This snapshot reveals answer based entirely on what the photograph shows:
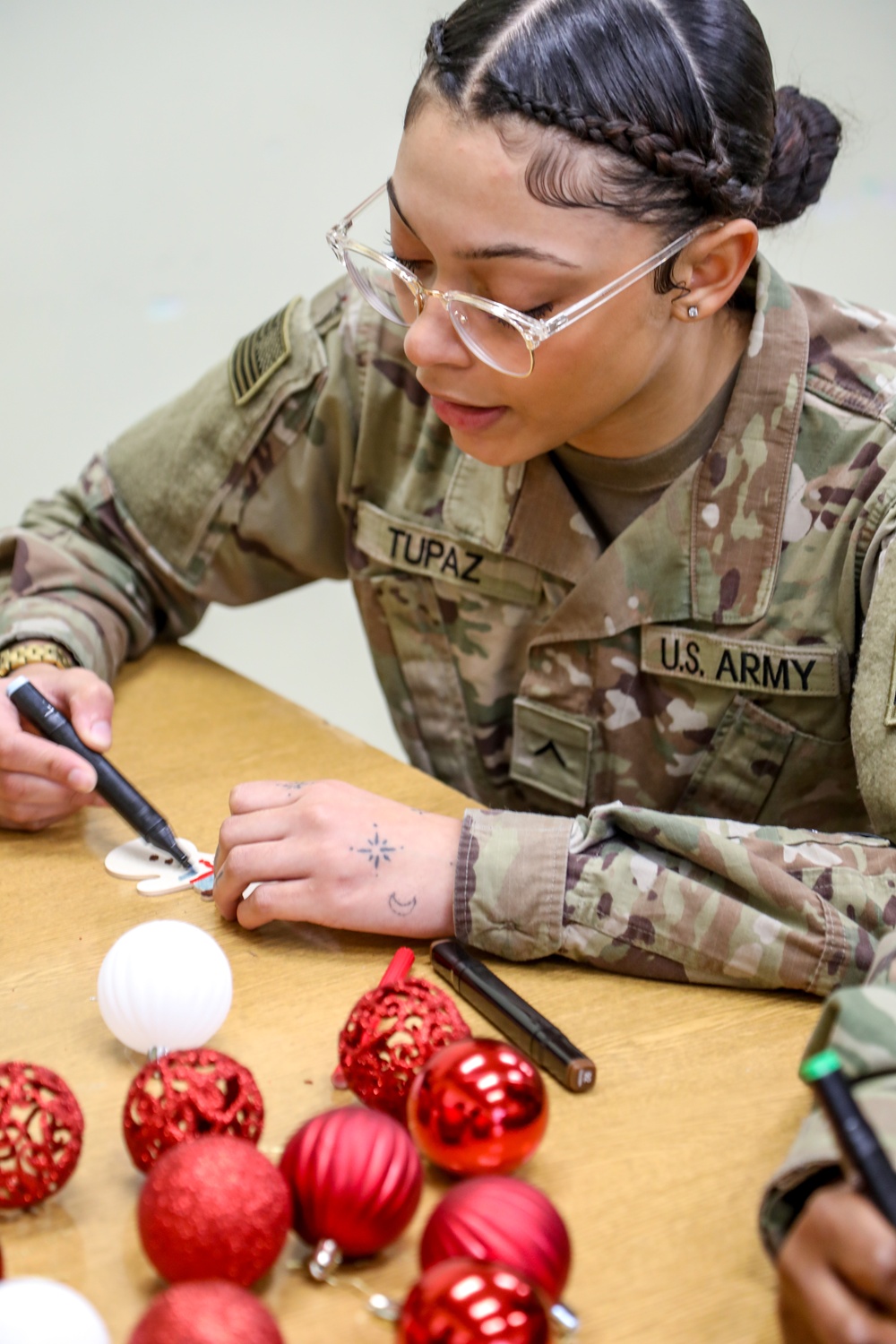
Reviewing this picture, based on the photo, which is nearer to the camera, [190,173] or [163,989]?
[163,989]

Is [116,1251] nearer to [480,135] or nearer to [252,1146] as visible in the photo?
[252,1146]

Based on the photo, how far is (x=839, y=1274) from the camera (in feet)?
1.65

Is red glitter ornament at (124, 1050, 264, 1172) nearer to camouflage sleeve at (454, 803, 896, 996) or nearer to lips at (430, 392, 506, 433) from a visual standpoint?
camouflage sleeve at (454, 803, 896, 996)

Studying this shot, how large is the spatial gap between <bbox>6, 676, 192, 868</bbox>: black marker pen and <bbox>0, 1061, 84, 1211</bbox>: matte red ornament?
33 cm

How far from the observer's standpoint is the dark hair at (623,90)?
0.84 meters

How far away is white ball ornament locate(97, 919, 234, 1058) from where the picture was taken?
661 mm

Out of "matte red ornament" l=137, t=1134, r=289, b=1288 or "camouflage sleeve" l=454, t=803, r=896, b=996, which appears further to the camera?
"camouflage sleeve" l=454, t=803, r=896, b=996

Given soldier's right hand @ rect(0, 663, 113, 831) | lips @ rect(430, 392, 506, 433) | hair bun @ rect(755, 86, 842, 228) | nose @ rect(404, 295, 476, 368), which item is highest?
hair bun @ rect(755, 86, 842, 228)

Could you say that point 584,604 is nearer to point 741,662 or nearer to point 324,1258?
point 741,662

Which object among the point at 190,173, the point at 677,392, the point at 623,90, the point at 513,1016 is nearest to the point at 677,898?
the point at 513,1016

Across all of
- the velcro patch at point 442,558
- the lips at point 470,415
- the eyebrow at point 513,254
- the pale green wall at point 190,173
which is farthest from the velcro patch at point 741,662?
the pale green wall at point 190,173

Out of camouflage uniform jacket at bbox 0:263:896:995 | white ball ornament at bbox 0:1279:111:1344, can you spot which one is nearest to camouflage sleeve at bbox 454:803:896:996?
camouflage uniform jacket at bbox 0:263:896:995

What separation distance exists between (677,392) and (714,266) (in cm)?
12

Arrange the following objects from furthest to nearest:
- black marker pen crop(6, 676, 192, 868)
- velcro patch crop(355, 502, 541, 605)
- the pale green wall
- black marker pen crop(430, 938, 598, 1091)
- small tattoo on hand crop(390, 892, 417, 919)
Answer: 1. the pale green wall
2. velcro patch crop(355, 502, 541, 605)
3. black marker pen crop(6, 676, 192, 868)
4. small tattoo on hand crop(390, 892, 417, 919)
5. black marker pen crop(430, 938, 598, 1091)
